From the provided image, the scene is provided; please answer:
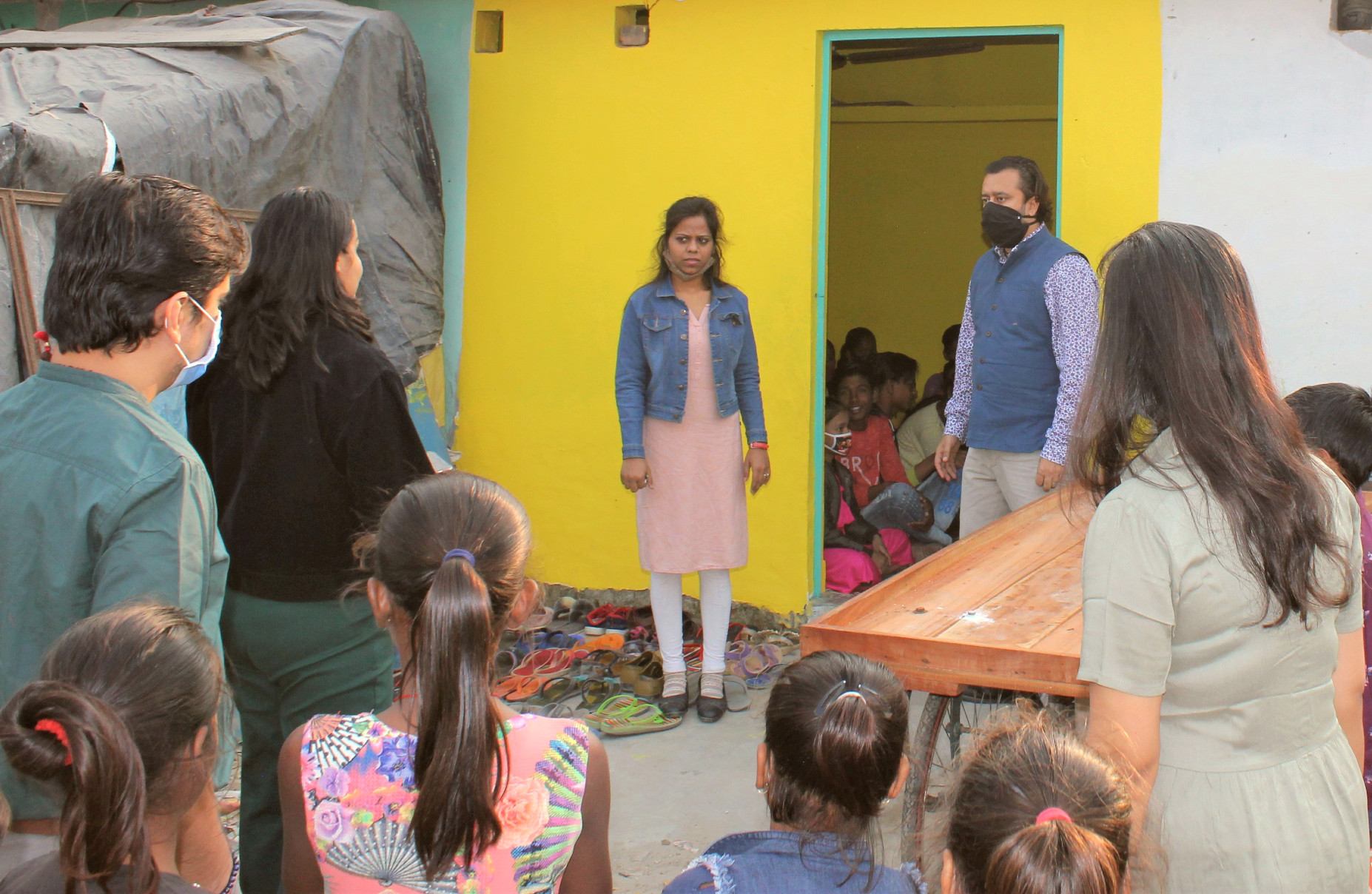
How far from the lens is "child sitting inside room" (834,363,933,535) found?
17.7 feet

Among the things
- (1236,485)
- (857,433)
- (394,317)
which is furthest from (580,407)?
(1236,485)

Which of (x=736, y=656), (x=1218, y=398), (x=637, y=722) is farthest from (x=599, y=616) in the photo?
(x=1218, y=398)

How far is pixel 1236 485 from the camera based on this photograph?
1372 mm

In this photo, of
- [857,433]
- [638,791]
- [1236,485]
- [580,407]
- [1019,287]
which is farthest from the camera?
[857,433]

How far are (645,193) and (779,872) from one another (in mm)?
4127

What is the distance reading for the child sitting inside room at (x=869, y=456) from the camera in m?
Answer: 5.38

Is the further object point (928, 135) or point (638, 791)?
point (928, 135)

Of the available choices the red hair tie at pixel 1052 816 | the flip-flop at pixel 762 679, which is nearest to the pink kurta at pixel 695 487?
the flip-flop at pixel 762 679

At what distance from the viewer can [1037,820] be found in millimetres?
1095

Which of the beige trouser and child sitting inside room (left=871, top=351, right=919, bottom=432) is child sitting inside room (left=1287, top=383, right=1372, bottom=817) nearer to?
the beige trouser

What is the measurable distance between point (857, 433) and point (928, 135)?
3.78m

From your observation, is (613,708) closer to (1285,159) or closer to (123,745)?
(123,745)

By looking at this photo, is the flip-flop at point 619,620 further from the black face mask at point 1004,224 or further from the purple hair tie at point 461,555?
the purple hair tie at point 461,555

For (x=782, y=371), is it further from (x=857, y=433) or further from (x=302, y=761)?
(x=302, y=761)
